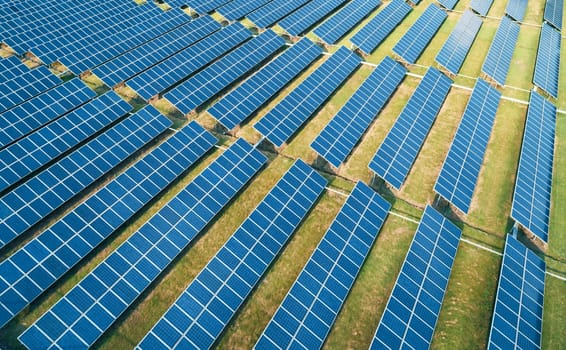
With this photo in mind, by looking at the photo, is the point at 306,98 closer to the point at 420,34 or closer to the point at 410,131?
the point at 410,131

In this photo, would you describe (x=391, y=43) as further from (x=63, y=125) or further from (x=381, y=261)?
(x=63, y=125)

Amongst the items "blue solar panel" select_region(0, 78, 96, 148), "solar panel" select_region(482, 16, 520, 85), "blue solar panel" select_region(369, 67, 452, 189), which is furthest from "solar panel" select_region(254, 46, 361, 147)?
"blue solar panel" select_region(0, 78, 96, 148)

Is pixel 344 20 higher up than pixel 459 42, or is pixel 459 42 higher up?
pixel 459 42

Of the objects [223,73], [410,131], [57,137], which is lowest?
[57,137]

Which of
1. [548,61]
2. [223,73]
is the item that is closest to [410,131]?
[223,73]

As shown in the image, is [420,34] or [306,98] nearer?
[306,98]

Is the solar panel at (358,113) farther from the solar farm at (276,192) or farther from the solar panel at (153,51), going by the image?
the solar panel at (153,51)

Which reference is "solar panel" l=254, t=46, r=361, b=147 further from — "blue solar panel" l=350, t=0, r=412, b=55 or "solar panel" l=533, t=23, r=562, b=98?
"solar panel" l=533, t=23, r=562, b=98
